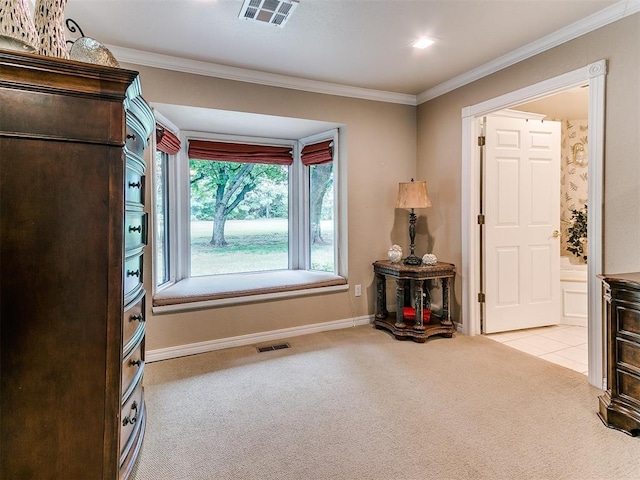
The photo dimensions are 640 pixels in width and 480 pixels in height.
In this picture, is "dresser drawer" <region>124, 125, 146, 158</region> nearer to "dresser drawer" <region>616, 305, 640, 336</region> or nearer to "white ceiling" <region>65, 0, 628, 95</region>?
"white ceiling" <region>65, 0, 628, 95</region>

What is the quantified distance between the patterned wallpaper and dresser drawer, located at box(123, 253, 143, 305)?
4.51 metres

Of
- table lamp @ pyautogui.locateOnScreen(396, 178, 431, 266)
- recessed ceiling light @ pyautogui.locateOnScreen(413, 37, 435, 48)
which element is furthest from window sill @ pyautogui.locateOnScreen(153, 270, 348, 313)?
recessed ceiling light @ pyautogui.locateOnScreen(413, 37, 435, 48)

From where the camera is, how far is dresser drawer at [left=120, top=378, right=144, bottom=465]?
1.41 meters

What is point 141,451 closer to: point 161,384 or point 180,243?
point 161,384

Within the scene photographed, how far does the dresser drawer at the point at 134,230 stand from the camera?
57.2 inches

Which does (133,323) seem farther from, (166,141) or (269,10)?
(166,141)

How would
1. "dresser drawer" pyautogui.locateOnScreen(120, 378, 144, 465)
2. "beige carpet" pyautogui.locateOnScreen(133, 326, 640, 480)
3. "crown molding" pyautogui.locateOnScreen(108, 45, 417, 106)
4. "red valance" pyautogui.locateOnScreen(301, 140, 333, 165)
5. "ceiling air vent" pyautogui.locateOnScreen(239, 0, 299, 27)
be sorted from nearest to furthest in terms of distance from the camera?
"dresser drawer" pyautogui.locateOnScreen(120, 378, 144, 465) < "beige carpet" pyautogui.locateOnScreen(133, 326, 640, 480) < "ceiling air vent" pyautogui.locateOnScreen(239, 0, 299, 27) < "crown molding" pyautogui.locateOnScreen(108, 45, 417, 106) < "red valance" pyautogui.locateOnScreen(301, 140, 333, 165)

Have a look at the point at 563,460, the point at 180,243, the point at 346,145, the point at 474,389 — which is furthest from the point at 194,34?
the point at 563,460

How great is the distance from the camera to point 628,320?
1854mm

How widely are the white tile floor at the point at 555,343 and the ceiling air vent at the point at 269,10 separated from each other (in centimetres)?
315

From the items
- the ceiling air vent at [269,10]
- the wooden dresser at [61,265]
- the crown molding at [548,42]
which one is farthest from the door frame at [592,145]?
the wooden dresser at [61,265]

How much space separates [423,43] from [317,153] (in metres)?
1.64

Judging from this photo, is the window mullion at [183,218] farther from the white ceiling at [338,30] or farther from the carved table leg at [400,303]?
the carved table leg at [400,303]

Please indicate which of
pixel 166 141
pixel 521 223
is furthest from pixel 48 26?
pixel 521 223
